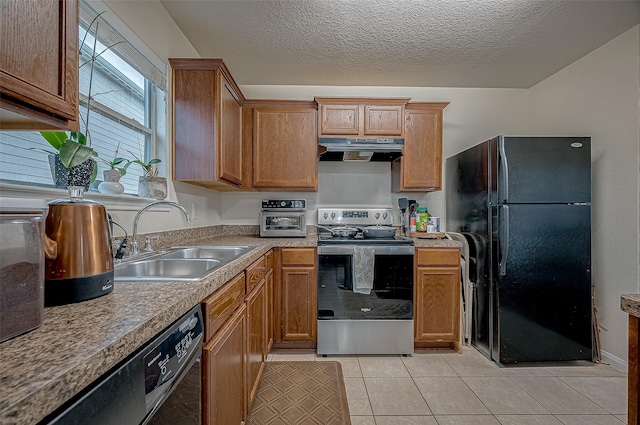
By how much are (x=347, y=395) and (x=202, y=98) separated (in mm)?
2194

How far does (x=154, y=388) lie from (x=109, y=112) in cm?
144

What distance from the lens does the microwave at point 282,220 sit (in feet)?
9.09

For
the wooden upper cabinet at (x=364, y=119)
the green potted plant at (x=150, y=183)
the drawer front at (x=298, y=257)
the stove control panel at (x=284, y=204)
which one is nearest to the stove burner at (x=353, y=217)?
the stove control panel at (x=284, y=204)

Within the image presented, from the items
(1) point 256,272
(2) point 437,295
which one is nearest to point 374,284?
(2) point 437,295

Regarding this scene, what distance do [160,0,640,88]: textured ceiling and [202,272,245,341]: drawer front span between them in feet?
5.83

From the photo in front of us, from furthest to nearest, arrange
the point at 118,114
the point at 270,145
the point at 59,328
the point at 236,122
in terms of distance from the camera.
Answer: the point at 270,145
the point at 236,122
the point at 118,114
the point at 59,328

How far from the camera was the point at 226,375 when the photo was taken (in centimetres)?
117

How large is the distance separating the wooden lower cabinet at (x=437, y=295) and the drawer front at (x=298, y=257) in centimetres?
87

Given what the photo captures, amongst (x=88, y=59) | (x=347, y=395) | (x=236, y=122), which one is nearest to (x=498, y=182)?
(x=347, y=395)

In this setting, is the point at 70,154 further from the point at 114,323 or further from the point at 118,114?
the point at 118,114

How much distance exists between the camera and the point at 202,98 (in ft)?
6.67

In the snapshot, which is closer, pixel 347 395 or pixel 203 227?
pixel 347 395

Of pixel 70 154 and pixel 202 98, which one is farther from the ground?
pixel 202 98

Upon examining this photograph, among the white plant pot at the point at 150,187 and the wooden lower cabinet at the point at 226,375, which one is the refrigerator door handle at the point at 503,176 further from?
the white plant pot at the point at 150,187
